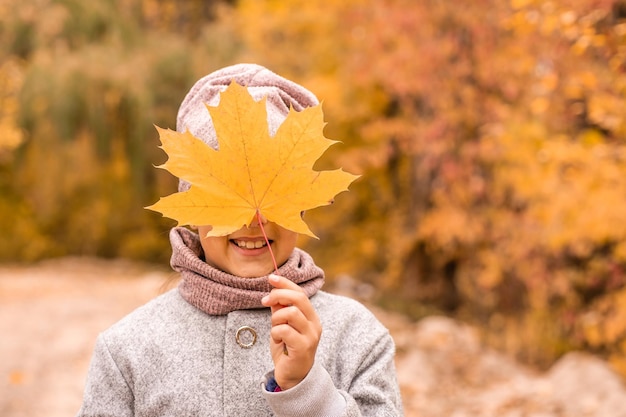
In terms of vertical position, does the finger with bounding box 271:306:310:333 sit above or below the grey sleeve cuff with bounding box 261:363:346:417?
above

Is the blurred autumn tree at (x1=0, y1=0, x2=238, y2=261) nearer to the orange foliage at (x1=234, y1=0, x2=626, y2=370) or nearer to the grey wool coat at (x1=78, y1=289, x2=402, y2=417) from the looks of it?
the orange foliage at (x1=234, y1=0, x2=626, y2=370)

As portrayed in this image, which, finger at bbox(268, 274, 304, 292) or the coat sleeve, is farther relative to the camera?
the coat sleeve

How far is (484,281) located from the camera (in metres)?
6.71

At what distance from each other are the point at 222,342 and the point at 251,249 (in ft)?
0.67

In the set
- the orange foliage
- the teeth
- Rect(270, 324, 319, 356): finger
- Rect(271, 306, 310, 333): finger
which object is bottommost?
the orange foliage

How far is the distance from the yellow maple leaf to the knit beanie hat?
255mm

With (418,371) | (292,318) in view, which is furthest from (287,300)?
(418,371)

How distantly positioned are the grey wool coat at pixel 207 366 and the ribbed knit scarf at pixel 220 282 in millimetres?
35

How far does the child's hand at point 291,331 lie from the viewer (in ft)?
3.86

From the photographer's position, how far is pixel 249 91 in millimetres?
1477

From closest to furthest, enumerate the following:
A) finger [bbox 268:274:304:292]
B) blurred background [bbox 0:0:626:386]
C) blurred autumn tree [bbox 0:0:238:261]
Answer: finger [bbox 268:274:304:292] < blurred background [bbox 0:0:626:386] < blurred autumn tree [bbox 0:0:238:261]

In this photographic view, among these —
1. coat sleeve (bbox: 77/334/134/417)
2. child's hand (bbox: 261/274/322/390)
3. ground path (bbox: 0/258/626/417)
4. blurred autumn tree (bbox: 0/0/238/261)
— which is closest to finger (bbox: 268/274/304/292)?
child's hand (bbox: 261/274/322/390)

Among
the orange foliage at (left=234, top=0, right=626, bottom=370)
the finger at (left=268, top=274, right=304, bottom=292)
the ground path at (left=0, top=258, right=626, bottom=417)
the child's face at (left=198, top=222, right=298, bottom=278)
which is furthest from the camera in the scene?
the ground path at (left=0, top=258, right=626, bottom=417)

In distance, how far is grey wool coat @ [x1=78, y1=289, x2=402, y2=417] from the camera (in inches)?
55.5
